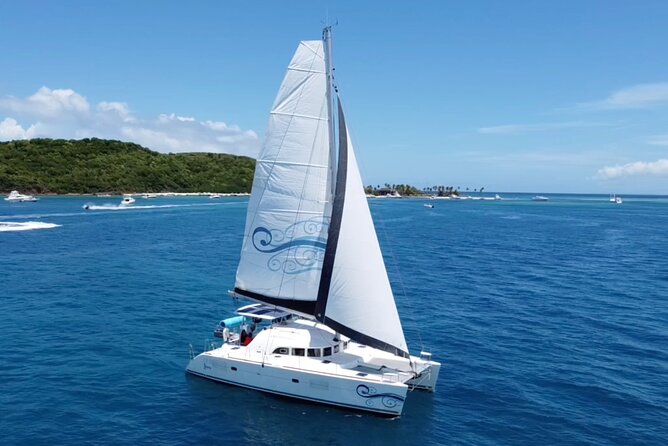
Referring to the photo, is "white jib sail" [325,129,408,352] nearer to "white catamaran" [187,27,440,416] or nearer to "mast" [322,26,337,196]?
"white catamaran" [187,27,440,416]

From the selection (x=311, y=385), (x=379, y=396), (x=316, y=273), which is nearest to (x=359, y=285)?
(x=316, y=273)

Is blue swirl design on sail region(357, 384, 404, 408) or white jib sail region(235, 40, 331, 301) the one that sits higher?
white jib sail region(235, 40, 331, 301)

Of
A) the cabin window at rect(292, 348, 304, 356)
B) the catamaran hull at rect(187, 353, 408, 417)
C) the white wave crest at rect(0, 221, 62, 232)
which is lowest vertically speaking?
the white wave crest at rect(0, 221, 62, 232)

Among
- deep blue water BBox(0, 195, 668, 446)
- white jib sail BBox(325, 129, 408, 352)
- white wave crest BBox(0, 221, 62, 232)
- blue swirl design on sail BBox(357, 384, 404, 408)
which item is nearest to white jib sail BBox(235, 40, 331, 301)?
white jib sail BBox(325, 129, 408, 352)

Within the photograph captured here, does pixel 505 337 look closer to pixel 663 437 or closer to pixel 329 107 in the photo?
pixel 663 437

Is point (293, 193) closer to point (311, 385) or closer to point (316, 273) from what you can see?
point (316, 273)

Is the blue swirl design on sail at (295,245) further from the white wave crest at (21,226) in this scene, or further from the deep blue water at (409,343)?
the white wave crest at (21,226)

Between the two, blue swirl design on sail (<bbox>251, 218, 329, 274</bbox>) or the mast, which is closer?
the mast
